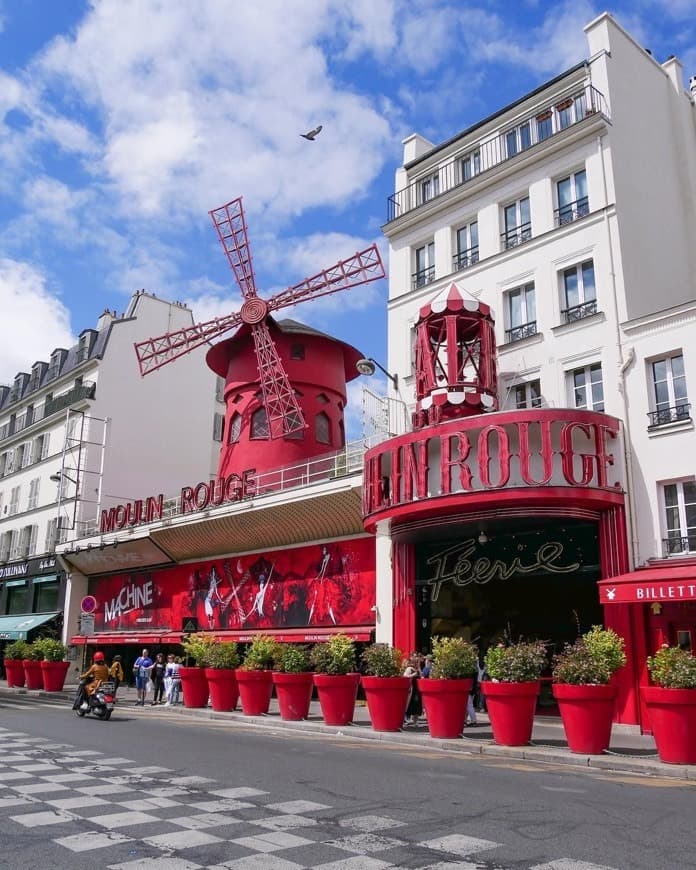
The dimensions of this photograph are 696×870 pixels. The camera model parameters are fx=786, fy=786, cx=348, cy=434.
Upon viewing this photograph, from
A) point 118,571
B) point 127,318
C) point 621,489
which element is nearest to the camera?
point 621,489

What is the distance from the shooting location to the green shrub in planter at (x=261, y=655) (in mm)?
14633

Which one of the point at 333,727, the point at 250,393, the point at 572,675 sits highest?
the point at 250,393

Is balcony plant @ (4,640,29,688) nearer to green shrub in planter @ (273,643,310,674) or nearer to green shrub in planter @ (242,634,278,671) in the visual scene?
green shrub in planter @ (242,634,278,671)

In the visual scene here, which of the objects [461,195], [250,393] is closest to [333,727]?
[461,195]

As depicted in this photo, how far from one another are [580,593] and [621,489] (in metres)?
6.09

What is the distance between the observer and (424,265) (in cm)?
1914

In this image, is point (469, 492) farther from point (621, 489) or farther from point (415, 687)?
point (415, 687)

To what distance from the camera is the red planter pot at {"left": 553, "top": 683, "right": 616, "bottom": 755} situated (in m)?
9.70

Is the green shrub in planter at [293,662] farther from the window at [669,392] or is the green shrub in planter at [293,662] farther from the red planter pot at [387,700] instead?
the window at [669,392]

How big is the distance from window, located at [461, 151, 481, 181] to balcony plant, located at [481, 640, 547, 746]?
12.1 m

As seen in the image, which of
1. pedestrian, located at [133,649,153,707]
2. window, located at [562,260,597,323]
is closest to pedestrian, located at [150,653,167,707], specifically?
pedestrian, located at [133,649,153,707]

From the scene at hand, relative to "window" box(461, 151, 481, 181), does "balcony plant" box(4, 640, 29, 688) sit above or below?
below

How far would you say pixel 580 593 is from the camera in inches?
744

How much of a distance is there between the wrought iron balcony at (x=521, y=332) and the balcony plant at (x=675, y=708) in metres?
8.25
